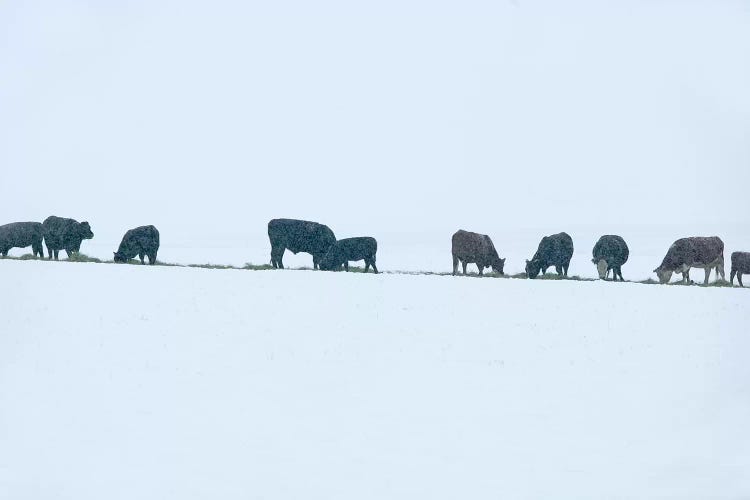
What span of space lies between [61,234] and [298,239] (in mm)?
8548

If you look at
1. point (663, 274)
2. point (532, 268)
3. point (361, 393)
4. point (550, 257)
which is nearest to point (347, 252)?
point (532, 268)

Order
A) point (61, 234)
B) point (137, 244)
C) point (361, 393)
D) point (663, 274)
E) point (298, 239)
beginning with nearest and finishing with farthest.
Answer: point (361, 393) → point (298, 239) → point (137, 244) → point (663, 274) → point (61, 234)

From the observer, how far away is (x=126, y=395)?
13.4 metres

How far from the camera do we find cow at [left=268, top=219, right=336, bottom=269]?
29484 millimetres

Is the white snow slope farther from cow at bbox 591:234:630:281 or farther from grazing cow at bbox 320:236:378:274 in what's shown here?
cow at bbox 591:234:630:281

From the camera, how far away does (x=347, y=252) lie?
93.5 feet

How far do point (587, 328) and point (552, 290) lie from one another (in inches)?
205

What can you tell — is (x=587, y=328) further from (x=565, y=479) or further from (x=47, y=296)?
(x=47, y=296)

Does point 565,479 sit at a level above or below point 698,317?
below

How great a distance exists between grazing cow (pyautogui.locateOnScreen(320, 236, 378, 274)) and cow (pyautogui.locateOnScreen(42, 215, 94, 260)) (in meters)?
9.31

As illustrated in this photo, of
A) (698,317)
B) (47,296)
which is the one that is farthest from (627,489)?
(47,296)

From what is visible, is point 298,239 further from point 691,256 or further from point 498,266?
point 691,256

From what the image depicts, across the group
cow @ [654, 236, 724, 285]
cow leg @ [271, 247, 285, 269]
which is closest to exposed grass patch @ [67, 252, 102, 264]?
cow leg @ [271, 247, 285, 269]

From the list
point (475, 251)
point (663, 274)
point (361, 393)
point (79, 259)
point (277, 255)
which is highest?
point (475, 251)
